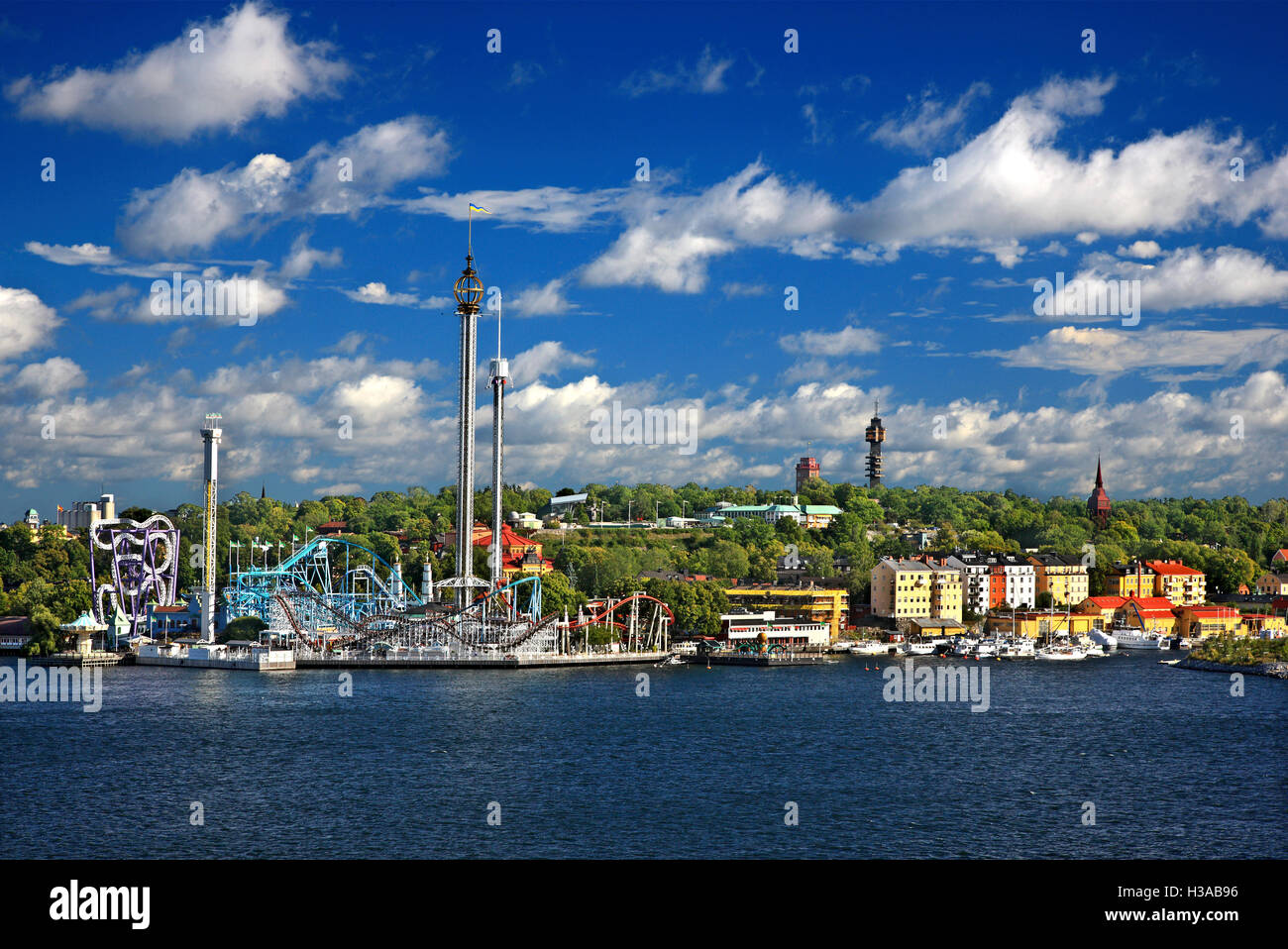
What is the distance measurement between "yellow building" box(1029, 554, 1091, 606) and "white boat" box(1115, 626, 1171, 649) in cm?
610

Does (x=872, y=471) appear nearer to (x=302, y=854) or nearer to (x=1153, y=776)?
(x=1153, y=776)

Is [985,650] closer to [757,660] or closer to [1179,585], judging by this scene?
[757,660]

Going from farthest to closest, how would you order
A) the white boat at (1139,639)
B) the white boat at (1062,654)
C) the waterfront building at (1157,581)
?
the waterfront building at (1157,581) < the white boat at (1139,639) < the white boat at (1062,654)

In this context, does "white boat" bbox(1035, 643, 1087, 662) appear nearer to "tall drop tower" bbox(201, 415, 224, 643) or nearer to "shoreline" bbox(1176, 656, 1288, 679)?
"shoreline" bbox(1176, 656, 1288, 679)

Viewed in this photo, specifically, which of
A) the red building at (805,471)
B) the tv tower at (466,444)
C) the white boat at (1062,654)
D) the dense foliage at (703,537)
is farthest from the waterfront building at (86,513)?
the red building at (805,471)

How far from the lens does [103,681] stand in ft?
123

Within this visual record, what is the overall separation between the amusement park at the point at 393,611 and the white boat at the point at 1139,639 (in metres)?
22.3

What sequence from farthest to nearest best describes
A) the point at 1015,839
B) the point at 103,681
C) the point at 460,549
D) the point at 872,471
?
the point at 872,471 < the point at 460,549 < the point at 103,681 < the point at 1015,839

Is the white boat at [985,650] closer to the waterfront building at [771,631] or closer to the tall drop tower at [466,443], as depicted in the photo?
the waterfront building at [771,631]

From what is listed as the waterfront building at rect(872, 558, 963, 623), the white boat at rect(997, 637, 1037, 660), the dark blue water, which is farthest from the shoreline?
the waterfront building at rect(872, 558, 963, 623)

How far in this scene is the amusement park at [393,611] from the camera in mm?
44688

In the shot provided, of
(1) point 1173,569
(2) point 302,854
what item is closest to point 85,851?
(2) point 302,854

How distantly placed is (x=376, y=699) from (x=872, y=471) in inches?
3824
